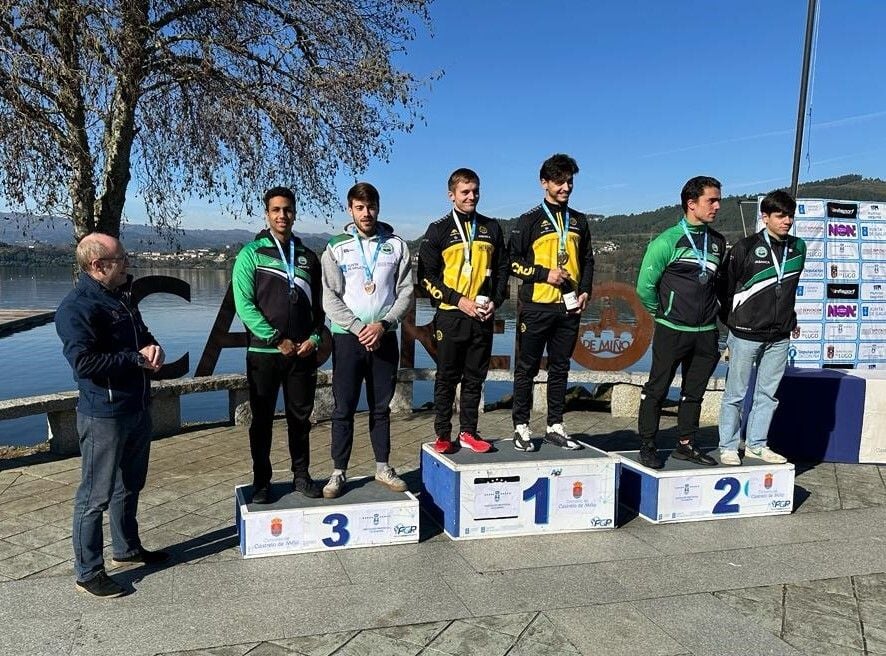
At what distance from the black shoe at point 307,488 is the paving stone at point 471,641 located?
50.1 inches

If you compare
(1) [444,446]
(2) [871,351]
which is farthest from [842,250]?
(1) [444,446]

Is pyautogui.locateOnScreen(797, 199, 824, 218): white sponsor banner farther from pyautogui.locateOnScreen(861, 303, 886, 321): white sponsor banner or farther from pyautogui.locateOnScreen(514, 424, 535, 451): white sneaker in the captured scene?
pyautogui.locateOnScreen(514, 424, 535, 451): white sneaker

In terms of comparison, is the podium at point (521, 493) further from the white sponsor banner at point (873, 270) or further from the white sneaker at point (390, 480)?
the white sponsor banner at point (873, 270)

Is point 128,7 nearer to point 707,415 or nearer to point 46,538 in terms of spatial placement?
point 46,538

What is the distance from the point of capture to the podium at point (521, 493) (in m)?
3.78

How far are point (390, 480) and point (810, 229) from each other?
17.6 ft

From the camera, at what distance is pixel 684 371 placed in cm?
455

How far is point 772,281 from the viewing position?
15.0 feet

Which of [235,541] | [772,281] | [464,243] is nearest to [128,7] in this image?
[464,243]

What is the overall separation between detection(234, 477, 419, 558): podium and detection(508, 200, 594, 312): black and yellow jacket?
1535mm

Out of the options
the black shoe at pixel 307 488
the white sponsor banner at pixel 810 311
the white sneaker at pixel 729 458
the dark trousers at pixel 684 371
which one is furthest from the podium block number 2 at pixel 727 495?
the white sponsor banner at pixel 810 311

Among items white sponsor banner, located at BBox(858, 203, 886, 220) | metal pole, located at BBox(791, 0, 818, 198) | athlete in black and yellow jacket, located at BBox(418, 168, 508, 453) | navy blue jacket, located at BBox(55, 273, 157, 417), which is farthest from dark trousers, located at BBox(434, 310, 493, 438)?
white sponsor banner, located at BBox(858, 203, 886, 220)

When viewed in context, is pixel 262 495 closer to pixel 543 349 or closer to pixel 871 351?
pixel 543 349

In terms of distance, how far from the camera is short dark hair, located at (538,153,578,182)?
4.23 metres
